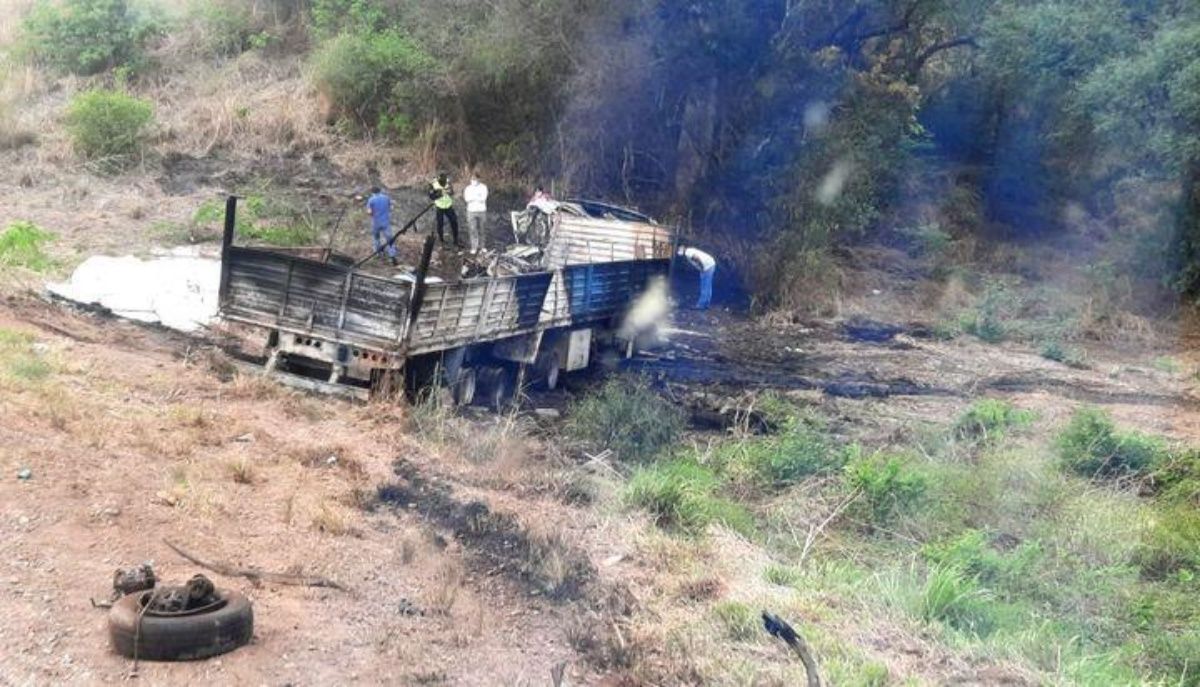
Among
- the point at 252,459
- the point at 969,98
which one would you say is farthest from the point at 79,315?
the point at 969,98

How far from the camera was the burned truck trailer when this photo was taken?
11.8 m

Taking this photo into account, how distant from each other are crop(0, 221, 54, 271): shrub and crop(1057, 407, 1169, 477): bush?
42.1 ft

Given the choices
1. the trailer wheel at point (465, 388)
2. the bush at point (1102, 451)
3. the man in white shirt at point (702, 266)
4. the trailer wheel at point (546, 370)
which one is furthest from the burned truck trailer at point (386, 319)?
the bush at point (1102, 451)

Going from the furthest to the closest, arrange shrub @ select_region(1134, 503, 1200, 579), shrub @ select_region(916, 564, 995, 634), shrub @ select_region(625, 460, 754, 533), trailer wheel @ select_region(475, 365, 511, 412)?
trailer wheel @ select_region(475, 365, 511, 412) → shrub @ select_region(1134, 503, 1200, 579) → shrub @ select_region(625, 460, 754, 533) → shrub @ select_region(916, 564, 995, 634)

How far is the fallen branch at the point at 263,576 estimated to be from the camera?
22.9ft

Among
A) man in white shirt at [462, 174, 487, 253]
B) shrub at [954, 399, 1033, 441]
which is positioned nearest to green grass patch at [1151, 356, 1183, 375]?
shrub at [954, 399, 1033, 441]

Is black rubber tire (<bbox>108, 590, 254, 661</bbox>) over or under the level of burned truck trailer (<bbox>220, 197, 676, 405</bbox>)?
under

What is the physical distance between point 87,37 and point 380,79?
8.07 metres

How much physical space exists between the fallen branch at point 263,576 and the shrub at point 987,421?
8072mm

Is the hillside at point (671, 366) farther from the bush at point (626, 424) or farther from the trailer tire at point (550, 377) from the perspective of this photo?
the trailer tire at point (550, 377)

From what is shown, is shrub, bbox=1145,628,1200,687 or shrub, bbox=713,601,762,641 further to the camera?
shrub, bbox=1145,628,1200,687

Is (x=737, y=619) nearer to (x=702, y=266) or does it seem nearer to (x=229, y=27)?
(x=702, y=266)

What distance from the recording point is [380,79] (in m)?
26.9

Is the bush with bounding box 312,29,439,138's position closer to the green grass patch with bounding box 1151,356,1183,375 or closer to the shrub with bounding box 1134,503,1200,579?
the green grass patch with bounding box 1151,356,1183,375
